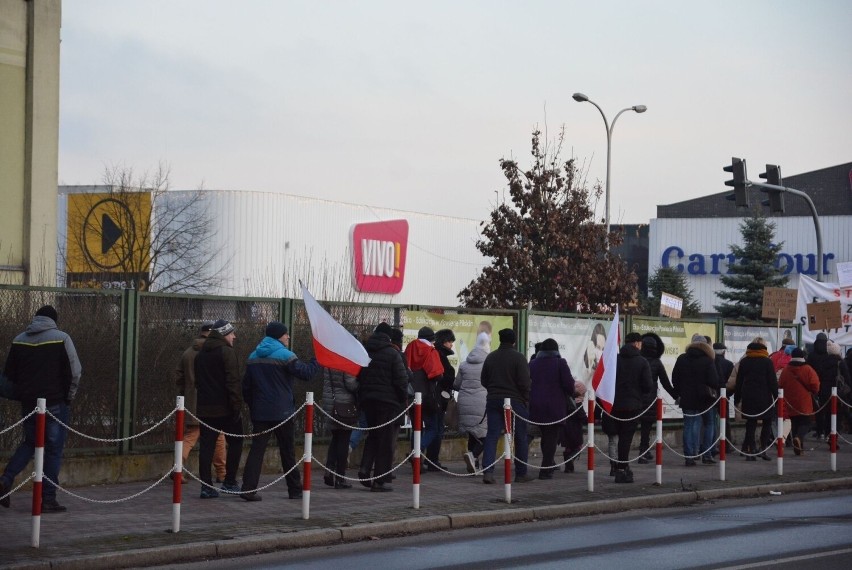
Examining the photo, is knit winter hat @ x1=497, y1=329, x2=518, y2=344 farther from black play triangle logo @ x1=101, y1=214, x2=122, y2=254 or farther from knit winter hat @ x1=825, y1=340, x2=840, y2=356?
black play triangle logo @ x1=101, y1=214, x2=122, y2=254

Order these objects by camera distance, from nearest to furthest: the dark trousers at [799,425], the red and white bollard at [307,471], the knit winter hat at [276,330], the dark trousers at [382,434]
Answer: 1. the red and white bollard at [307,471]
2. the knit winter hat at [276,330]
3. the dark trousers at [382,434]
4. the dark trousers at [799,425]

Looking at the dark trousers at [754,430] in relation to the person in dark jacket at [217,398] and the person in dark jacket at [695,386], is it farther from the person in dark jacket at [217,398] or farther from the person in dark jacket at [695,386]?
the person in dark jacket at [217,398]

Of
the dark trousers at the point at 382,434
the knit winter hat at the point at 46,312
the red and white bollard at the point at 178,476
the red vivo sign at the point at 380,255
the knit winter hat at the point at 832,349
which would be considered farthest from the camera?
the red vivo sign at the point at 380,255

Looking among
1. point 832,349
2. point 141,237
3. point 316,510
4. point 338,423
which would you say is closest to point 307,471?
point 316,510

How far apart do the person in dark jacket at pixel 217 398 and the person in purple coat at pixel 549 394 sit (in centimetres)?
442

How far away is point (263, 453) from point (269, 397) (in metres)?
0.61

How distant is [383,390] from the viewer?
14.7 m

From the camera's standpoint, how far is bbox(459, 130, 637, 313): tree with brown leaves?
3089 cm

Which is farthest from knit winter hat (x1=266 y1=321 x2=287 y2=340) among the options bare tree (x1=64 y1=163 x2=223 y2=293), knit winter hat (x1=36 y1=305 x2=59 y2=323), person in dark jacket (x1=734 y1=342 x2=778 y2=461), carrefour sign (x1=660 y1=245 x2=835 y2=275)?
carrefour sign (x1=660 y1=245 x2=835 y2=275)

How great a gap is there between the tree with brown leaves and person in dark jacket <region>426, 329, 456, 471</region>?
13.8 metres

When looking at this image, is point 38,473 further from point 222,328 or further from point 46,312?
point 222,328

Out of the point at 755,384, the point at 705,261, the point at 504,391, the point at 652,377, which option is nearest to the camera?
the point at 504,391

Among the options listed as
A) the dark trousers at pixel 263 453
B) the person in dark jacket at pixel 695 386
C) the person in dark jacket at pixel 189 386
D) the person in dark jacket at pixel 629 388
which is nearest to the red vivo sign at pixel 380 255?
the person in dark jacket at pixel 695 386

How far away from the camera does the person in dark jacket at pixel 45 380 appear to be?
477 inches
